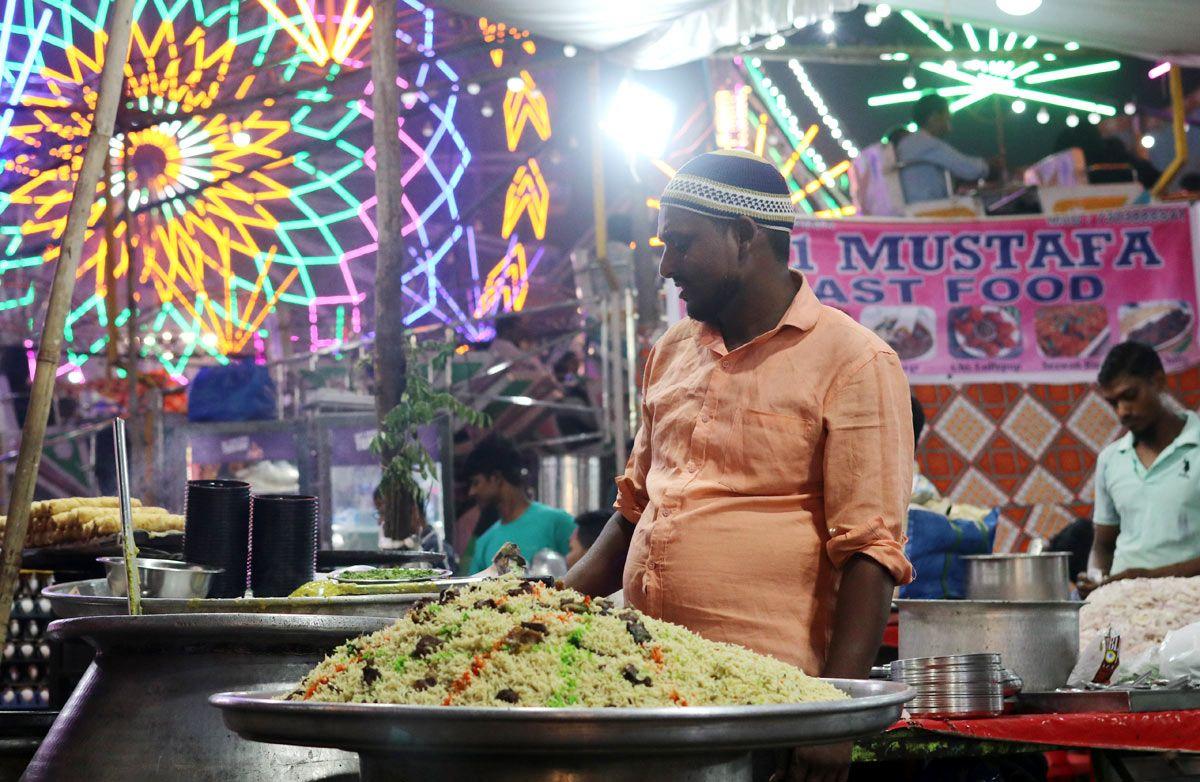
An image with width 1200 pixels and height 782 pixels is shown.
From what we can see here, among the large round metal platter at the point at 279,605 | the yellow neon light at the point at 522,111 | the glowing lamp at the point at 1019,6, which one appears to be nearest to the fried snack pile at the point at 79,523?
the large round metal platter at the point at 279,605

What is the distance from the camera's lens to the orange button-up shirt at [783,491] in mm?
2219

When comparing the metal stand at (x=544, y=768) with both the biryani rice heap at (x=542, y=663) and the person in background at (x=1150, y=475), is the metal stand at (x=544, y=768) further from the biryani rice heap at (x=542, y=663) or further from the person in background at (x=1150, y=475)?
the person in background at (x=1150, y=475)

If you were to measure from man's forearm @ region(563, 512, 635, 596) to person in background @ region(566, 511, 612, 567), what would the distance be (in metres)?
4.07

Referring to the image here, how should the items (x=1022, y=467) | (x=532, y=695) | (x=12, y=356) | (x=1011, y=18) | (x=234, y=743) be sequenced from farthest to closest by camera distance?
(x=12, y=356)
(x=1022, y=467)
(x=1011, y=18)
(x=234, y=743)
(x=532, y=695)

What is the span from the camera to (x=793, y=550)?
226 cm

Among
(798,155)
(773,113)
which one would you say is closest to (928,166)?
(798,155)

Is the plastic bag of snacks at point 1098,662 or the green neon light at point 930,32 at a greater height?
the green neon light at point 930,32

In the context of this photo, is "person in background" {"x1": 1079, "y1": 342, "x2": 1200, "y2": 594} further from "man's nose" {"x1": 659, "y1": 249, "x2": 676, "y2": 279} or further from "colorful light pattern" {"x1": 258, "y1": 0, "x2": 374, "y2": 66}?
"colorful light pattern" {"x1": 258, "y1": 0, "x2": 374, "y2": 66}

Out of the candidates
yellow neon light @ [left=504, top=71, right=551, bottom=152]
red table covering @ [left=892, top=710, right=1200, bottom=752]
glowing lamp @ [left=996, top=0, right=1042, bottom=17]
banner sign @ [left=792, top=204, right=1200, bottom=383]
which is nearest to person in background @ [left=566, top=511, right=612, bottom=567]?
banner sign @ [left=792, top=204, right=1200, bottom=383]

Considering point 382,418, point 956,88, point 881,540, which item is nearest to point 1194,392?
point 382,418

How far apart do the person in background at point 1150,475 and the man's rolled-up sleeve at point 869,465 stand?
134 inches

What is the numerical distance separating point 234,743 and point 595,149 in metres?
7.19

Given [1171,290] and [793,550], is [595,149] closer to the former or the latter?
[1171,290]

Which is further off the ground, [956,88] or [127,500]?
[956,88]
